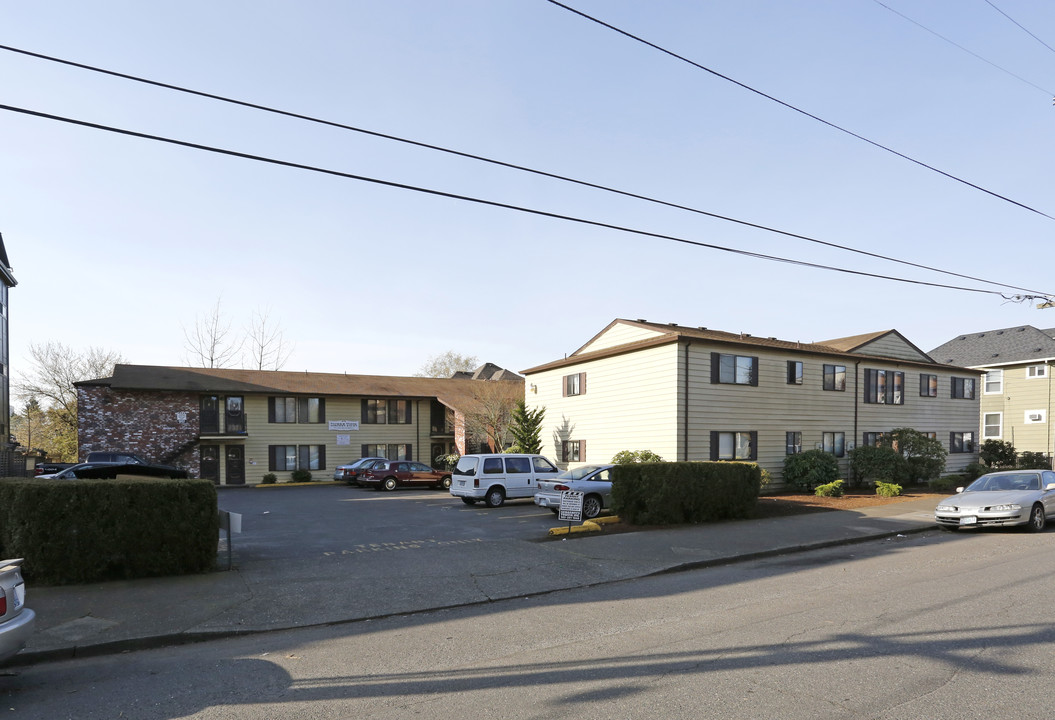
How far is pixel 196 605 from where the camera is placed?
333 inches

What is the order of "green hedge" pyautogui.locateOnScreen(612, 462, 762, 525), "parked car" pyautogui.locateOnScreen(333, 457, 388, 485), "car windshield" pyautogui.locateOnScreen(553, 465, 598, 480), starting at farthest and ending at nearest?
1. "parked car" pyautogui.locateOnScreen(333, 457, 388, 485)
2. "car windshield" pyautogui.locateOnScreen(553, 465, 598, 480)
3. "green hedge" pyautogui.locateOnScreen(612, 462, 762, 525)

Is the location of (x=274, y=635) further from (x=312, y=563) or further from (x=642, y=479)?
(x=642, y=479)

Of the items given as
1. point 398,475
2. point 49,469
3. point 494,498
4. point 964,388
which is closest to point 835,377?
point 964,388

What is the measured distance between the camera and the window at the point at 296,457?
3594 cm

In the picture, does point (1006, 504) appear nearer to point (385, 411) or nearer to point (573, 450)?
point (573, 450)

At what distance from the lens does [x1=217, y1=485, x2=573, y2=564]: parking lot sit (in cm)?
1306

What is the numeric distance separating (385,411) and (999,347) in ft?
127

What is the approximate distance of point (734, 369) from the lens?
81.5ft

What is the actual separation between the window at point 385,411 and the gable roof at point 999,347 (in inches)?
1411

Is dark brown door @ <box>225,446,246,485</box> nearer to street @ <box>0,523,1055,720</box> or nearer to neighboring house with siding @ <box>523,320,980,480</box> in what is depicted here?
neighboring house with siding @ <box>523,320,980,480</box>

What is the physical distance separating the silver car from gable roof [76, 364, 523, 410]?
26.7 meters

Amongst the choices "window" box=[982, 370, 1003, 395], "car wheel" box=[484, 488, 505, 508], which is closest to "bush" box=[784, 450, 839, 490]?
"car wheel" box=[484, 488, 505, 508]

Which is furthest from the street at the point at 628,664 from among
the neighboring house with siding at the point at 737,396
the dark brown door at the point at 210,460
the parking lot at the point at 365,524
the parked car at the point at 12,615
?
the dark brown door at the point at 210,460

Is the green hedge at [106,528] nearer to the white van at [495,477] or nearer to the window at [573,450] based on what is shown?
the white van at [495,477]
